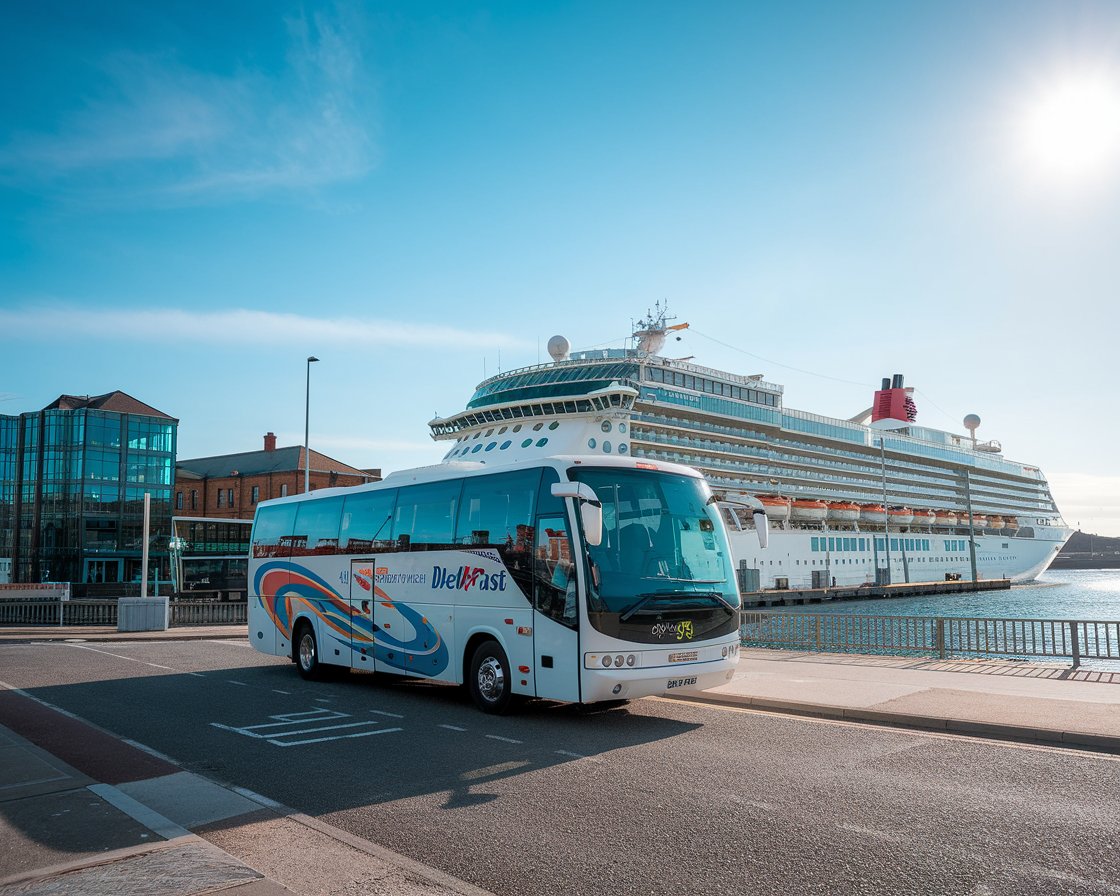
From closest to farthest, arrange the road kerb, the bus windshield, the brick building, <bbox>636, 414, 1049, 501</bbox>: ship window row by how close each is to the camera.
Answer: the road kerb < the bus windshield < <bbox>636, 414, 1049, 501</bbox>: ship window row < the brick building

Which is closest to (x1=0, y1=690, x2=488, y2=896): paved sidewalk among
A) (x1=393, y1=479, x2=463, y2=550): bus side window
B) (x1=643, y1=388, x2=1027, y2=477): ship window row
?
(x1=393, y1=479, x2=463, y2=550): bus side window

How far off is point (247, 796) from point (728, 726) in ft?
18.7

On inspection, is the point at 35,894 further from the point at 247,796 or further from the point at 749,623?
the point at 749,623

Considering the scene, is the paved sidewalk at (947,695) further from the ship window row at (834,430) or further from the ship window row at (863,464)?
the ship window row at (834,430)

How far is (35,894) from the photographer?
15.7ft

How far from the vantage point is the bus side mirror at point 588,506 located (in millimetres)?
9852

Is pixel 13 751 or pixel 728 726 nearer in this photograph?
pixel 13 751

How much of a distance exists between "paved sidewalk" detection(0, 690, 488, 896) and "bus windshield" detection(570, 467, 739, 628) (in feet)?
15.6

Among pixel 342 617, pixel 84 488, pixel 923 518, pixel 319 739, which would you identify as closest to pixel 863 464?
pixel 923 518

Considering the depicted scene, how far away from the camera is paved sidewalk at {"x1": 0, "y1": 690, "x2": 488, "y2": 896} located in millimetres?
4977

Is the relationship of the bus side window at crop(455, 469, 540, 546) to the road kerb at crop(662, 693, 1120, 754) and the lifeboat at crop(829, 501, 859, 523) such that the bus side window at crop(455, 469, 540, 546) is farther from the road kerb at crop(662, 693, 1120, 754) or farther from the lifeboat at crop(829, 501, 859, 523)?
the lifeboat at crop(829, 501, 859, 523)

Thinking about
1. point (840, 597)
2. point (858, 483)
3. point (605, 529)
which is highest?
point (858, 483)

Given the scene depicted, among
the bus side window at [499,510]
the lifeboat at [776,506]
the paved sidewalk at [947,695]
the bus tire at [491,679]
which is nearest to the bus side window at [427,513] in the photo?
the bus side window at [499,510]

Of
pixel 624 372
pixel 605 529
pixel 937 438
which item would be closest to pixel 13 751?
pixel 605 529
